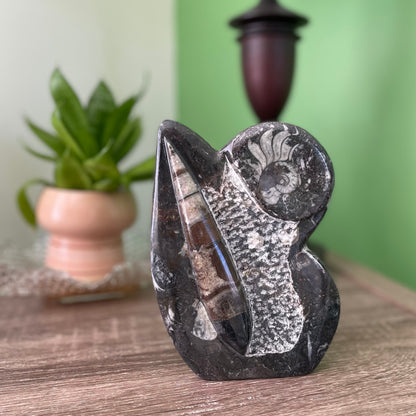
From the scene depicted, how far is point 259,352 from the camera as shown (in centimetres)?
39

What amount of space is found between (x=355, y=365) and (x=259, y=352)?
0.30 feet

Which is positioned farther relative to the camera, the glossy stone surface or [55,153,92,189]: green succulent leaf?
[55,153,92,189]: green succulent leaf

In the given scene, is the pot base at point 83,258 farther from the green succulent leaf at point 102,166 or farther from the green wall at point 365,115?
the green wall at point 365,115

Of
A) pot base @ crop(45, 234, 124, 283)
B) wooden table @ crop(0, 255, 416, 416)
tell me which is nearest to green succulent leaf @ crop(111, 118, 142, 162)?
pot base @ crop(45, 234, 124, 283)

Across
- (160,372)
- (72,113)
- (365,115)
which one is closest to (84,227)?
(72,113)

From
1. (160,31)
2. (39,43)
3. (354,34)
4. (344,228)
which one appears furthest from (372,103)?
(39,43)

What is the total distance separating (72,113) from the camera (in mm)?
617

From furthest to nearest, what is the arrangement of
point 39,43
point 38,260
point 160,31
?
point 160,31
point 39,43
point 38,260

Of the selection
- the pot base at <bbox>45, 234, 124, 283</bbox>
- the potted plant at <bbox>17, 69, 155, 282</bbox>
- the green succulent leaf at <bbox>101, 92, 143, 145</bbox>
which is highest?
the green succulent leaf at <bbox>101, 92, 143, 145</bbox>

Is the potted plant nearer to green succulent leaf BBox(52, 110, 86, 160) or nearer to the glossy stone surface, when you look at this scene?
green succulent leaf BBox(52, 110, 86, 160)

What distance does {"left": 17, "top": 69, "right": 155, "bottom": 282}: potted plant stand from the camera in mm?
612

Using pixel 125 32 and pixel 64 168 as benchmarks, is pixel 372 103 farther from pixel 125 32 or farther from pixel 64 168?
pixel 125 32

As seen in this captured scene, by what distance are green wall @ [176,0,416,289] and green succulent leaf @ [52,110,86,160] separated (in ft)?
1.35

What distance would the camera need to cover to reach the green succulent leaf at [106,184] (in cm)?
63
